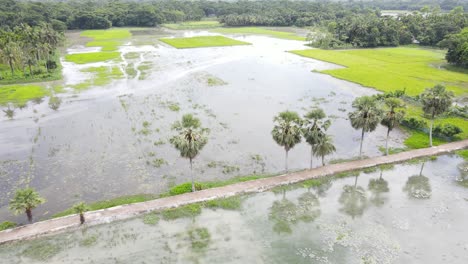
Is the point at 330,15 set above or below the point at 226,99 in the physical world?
above

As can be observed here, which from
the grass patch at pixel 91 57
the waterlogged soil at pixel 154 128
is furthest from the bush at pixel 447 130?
the grass patch at pixel 91 57

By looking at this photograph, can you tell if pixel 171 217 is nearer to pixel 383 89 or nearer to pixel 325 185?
pixel 325 185

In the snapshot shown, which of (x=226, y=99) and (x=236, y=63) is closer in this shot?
(x=226, y=99)


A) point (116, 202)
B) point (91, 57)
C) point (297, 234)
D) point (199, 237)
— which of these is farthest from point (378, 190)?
point (91, 57)

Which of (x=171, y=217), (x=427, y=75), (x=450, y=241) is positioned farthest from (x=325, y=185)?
(x=427, y=75)

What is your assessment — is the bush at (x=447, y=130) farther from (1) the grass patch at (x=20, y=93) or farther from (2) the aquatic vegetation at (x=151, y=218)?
(1) the grass patch at (x=20, y=93)

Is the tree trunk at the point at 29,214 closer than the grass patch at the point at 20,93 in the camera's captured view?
Yes
